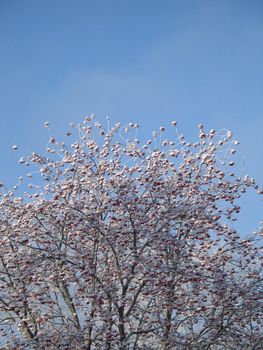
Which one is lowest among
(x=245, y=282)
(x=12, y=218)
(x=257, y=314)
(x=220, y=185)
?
(x=257, y=314)

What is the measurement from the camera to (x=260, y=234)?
390 inches

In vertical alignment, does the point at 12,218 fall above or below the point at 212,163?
below

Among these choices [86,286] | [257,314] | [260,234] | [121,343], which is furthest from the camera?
[260,234]

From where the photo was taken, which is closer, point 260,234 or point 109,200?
point 109,200

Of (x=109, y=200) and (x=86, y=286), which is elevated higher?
(x=109, y=200)

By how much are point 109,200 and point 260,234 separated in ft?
11.2

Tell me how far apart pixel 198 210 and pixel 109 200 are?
5.81ft

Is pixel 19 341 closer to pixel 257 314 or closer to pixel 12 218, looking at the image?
pixel 12 218

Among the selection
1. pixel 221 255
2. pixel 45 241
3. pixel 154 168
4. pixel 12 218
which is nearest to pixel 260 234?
pixel 221 255

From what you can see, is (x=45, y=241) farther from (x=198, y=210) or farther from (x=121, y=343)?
(x=198, y=210)

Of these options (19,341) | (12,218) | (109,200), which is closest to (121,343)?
(19,341)

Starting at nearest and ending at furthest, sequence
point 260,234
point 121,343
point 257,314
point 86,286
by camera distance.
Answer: point 121,343, point 86,286, point 257,314, point 260,234

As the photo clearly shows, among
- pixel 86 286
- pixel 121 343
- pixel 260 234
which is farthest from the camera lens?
pixel 260 234

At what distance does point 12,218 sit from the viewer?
9.29m
